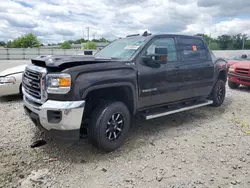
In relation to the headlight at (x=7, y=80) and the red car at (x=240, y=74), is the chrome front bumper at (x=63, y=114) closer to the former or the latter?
the headlight at (x=7, y=80)

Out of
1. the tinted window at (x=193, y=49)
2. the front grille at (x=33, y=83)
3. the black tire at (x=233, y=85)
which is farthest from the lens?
the black tire at (x=233, y=85)

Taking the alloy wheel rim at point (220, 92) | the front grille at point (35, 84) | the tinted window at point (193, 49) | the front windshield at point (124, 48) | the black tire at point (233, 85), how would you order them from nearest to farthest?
the front grille at point (35, 84), the front windshield at point (124, 48), the tinted window at point (193, 49), the alloy wheel rim at point (220, 92), the black tire at point (233, 85)

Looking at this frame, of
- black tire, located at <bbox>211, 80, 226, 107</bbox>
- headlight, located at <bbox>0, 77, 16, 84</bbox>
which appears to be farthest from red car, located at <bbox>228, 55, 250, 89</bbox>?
headlight, located at <bbox>0, 77, 16, 84</bbox>

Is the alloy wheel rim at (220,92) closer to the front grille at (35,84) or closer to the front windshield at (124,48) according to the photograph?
the front windshield at (124,48)

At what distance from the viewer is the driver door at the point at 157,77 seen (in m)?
3.86

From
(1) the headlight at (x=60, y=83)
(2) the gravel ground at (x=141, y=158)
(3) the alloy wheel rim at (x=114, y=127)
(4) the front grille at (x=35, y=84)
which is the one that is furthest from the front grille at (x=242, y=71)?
(4) the front grille at (x=35, y=84)

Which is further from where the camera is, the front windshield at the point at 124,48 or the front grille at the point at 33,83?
the front windshield at the point at 124,48

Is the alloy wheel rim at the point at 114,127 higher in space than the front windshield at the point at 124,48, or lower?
lower

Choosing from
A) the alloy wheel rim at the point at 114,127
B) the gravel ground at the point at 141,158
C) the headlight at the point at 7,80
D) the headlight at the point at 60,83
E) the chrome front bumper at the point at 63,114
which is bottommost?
the gravel ground at the point at 141,158

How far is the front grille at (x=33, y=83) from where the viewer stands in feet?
10.6

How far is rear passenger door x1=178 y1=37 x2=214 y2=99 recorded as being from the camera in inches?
184

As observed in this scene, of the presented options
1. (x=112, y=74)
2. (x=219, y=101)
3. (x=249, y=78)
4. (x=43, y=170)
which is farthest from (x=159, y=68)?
(x=249, y=78)

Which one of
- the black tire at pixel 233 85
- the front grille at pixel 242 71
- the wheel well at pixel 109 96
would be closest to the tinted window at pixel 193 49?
the wheel well at pixel 109 96

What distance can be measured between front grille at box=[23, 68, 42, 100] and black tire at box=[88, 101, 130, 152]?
88cm
